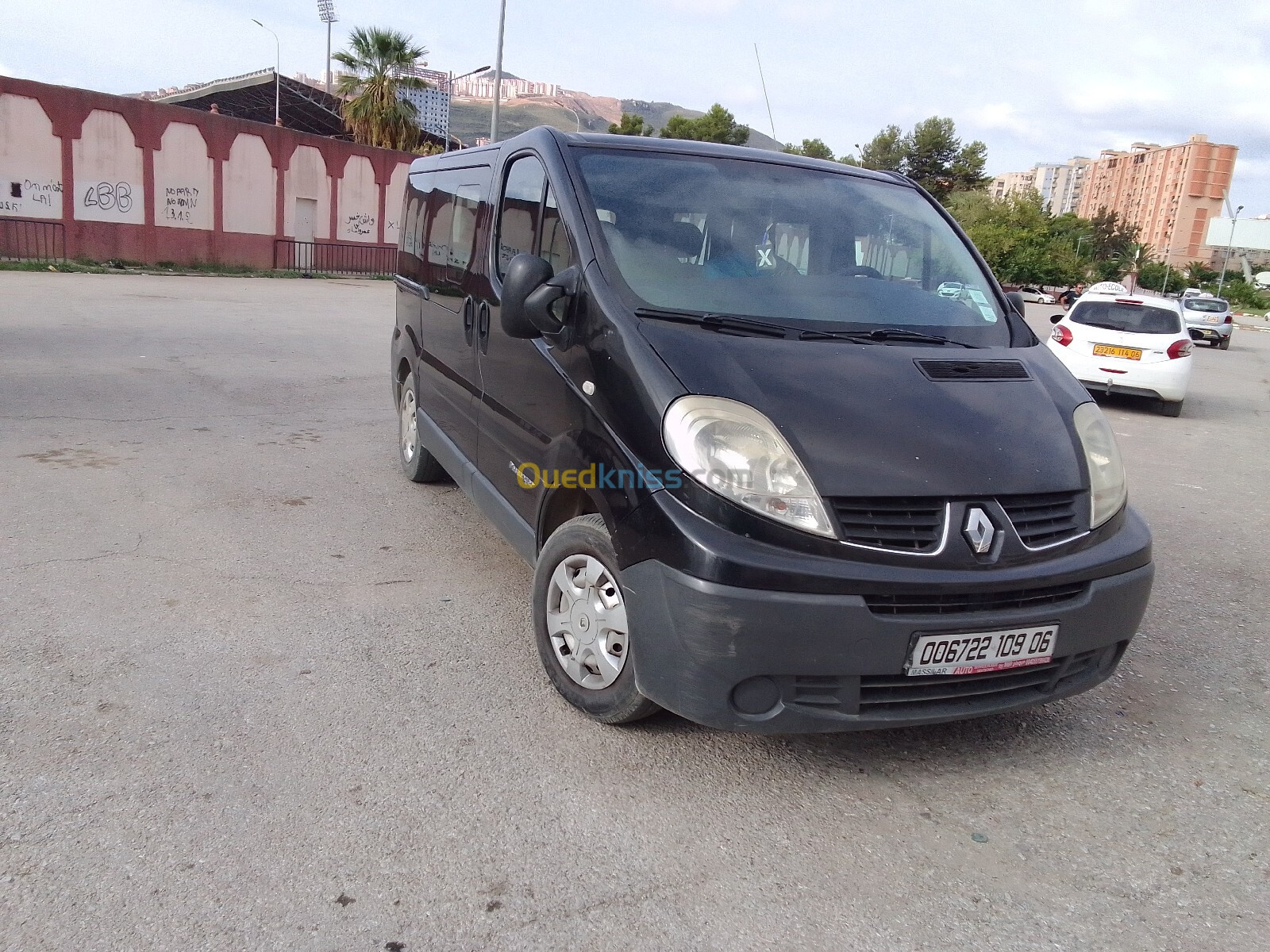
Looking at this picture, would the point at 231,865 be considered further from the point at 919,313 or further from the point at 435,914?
the point at 919,313

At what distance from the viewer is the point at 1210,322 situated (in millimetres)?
26719

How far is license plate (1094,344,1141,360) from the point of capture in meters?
11.6

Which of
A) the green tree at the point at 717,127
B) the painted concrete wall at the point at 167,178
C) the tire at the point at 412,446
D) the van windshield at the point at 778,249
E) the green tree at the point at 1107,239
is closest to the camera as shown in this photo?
the van windshield at the point at 778,249

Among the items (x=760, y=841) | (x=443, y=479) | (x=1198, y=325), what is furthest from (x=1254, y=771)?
(x=1198, y=325)

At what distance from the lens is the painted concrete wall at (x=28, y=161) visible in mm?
22797

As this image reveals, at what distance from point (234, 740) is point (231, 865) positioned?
64cm

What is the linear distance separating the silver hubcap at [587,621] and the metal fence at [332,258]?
25.8 metres

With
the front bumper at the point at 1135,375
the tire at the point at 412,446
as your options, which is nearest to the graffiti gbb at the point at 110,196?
the tire at the point at 412,446

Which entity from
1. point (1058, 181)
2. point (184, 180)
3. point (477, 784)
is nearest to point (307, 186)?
point (184, 180)

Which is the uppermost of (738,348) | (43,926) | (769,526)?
(738,348)

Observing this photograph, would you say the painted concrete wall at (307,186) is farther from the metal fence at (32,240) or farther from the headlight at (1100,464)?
the headlight at (1100,464)

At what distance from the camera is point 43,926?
2.21 m

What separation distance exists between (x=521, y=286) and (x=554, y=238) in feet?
1.36

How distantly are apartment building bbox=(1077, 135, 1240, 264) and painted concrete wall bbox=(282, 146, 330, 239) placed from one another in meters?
117
